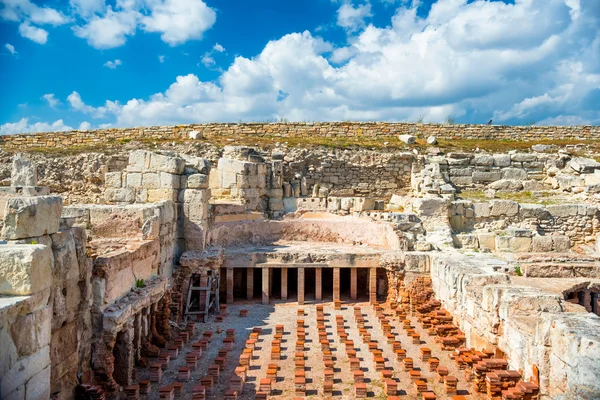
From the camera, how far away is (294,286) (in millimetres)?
13438

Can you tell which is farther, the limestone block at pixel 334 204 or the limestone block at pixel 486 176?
the limestone block at pixel 486 176

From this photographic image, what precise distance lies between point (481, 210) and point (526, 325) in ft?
25.8

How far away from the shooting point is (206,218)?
1217 centimetres

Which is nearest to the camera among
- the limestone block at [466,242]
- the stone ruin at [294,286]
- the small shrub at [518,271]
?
the stone ruin at [294,286]

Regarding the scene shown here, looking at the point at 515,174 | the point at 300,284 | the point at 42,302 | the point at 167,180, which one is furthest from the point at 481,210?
the point at 42,302

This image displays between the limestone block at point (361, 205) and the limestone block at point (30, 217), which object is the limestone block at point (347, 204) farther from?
the limestone block at point (30, 217)

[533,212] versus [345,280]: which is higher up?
[533,212]

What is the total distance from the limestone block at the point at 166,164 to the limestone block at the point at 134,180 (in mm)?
349

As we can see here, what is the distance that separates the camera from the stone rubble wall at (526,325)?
17.6ft

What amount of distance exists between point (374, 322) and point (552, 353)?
478 centimetres

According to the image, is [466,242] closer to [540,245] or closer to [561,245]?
[540,245]

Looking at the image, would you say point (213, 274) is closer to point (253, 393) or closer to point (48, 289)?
point (253, 393)

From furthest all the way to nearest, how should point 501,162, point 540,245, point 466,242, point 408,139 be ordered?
point 408,139
point 501,162
point 466,242
point 540,245

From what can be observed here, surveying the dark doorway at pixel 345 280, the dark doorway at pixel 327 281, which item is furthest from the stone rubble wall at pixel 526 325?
the dark doorway at pixel 327 281
